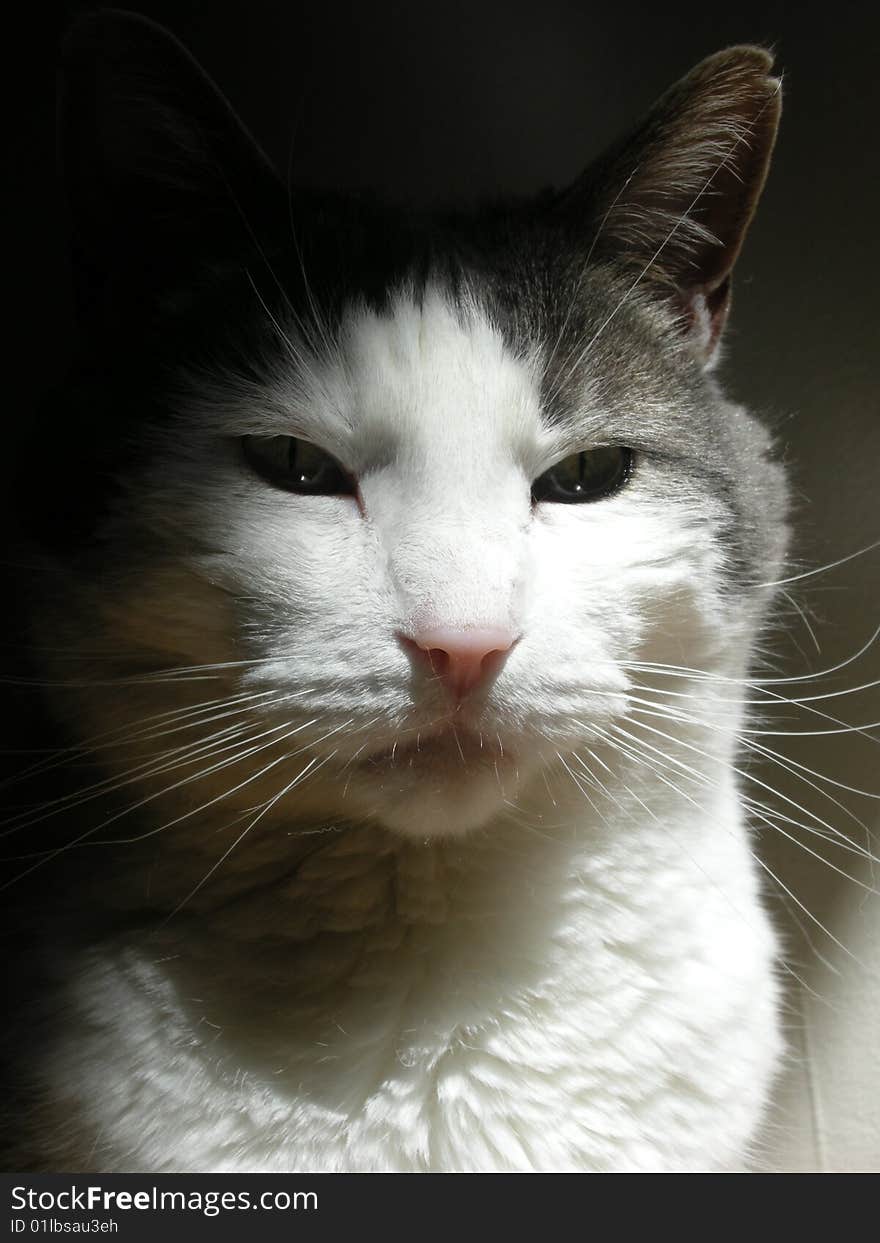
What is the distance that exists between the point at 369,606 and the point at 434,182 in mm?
641

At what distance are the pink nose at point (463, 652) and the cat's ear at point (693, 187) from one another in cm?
46

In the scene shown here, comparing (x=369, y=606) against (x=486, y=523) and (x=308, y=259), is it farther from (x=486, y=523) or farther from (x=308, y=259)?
(x=308, y=259)

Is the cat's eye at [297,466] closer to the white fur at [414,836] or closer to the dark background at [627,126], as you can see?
the white fur at [414,836]

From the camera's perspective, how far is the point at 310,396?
33.7 inches

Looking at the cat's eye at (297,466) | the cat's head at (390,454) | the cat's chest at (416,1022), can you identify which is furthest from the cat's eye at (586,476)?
the cat's chest at (416,1022)

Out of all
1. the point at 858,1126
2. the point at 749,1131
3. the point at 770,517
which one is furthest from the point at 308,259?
the point at 858,1126

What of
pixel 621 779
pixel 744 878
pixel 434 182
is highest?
pixel 434 182

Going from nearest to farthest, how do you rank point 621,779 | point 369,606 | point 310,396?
point 369,606 < point 310,396 < point 621,779

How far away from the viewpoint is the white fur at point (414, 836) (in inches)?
30.7

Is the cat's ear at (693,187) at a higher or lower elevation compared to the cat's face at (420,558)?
higher

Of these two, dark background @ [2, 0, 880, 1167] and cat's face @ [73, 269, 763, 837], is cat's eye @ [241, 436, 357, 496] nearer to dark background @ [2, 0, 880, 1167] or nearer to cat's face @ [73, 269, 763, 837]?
cat's face @ [73, 269, 763, 837]

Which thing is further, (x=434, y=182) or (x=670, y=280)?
(x=434, y=182)

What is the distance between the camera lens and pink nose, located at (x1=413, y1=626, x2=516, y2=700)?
0.71 metres
